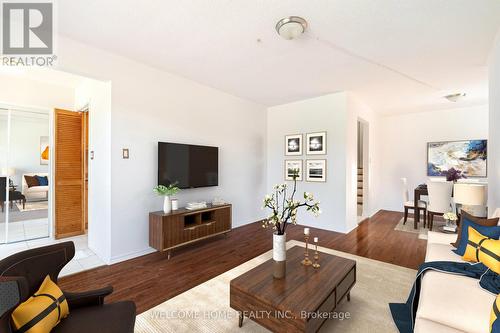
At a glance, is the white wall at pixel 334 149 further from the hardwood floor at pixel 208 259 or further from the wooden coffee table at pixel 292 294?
the wooden coffee table at pixel 292 294

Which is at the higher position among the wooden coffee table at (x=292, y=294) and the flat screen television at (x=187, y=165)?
the flat screen television at (x=187, y=165)

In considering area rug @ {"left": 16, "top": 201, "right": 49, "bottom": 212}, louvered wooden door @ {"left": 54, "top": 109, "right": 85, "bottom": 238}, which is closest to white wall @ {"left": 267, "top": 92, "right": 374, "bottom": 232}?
louvered wooden door @ {"left": 54, "top": 109, "right": 85, "bottom": 238}

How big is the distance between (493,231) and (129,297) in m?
3.44

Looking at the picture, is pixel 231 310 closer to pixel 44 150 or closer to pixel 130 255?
pixel 130 255

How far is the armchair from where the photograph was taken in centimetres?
105

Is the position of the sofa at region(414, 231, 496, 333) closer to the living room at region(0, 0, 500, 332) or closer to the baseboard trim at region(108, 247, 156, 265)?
the living room at region(0, 0, 500, 332)

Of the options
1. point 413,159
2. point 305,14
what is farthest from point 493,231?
point 413,159

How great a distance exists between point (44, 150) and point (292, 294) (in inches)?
187

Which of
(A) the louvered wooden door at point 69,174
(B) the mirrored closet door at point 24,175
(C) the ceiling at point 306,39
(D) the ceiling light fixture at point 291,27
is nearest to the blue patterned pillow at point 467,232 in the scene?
(C) the ceiling at point 306,39

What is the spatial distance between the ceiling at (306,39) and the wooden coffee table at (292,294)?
2.41 m

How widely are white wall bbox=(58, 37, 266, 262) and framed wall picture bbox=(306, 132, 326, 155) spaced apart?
177 cm

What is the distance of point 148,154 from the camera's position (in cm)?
329

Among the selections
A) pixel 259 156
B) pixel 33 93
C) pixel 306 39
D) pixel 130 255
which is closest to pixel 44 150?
pixel 33 93

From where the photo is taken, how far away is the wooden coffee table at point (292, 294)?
4.83 feet
